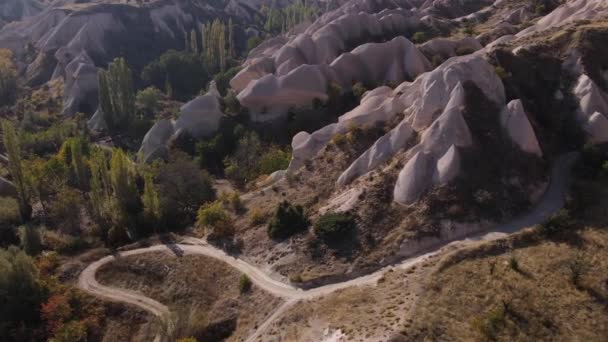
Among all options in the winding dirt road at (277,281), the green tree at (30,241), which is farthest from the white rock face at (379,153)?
the green tree at (30,241)

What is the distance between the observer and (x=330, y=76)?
58719 mm

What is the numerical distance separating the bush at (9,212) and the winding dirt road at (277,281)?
1436 cm

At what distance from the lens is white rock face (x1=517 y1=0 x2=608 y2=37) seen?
54.7m

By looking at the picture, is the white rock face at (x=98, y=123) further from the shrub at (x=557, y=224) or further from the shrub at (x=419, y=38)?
the shrub at (x=557, y=224)

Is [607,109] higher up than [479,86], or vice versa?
[479,86]

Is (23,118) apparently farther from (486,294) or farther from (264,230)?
(486,294)

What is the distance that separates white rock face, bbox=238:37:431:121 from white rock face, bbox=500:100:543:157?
2249 centimetres

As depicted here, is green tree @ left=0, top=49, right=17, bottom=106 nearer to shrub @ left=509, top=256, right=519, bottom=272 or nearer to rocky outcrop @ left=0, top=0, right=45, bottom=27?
rocky outcrop @ left=0, top=0, right=45, bottom=27

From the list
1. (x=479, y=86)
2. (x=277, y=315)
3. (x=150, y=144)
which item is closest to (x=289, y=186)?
(x=277, y=315)

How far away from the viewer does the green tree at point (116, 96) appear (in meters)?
74.2

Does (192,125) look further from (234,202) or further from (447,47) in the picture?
(447,47)

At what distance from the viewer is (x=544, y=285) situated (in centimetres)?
2512

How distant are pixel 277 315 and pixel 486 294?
12.4 m

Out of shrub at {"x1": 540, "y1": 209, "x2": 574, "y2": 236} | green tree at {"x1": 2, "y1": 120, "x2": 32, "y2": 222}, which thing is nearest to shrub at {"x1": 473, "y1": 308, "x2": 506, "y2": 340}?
shrub at {"x1": 540, "y1": 209, "x2": 574, "y2": 236}
